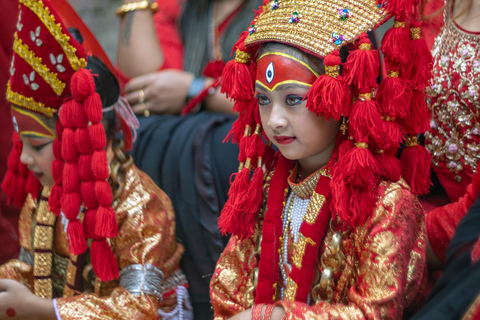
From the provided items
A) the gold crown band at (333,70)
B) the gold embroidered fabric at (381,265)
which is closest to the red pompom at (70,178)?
the gold embroidered fabric at (381,265)

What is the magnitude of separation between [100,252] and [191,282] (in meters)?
0.47

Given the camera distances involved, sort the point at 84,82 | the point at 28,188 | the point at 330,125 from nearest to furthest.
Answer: the point at 330,125 → the point at 84,82 → the point at 28,188

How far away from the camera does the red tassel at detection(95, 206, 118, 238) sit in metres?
1.71

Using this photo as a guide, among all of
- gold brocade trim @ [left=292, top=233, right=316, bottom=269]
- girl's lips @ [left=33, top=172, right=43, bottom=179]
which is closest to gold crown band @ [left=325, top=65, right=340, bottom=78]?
gold brocade trim @ [left=292, top=233, right=316, bottom=269]

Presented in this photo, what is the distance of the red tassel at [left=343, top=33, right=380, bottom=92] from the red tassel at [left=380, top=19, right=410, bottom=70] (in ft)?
0.10

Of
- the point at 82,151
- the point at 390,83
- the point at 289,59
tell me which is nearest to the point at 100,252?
the point at 82,151

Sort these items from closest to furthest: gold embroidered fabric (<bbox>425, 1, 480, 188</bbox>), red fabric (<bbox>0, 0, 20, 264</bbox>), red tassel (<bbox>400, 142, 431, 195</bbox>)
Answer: red tassel (<bbox>400, 142, 431, 195</bbox>) < gold embroidered fabric (<bbox>425, 1, 480, 188</bbox>) < red fabric (<bbox>0, 0, 20, 264</bbox>)

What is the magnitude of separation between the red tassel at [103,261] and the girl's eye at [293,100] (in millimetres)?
718

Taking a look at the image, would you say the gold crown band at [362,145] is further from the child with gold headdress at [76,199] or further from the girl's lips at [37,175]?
the girl's lips at [37,175]

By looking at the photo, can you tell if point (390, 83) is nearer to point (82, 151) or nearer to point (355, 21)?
point (355, 21)

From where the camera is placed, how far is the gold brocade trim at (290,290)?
1.50 metres

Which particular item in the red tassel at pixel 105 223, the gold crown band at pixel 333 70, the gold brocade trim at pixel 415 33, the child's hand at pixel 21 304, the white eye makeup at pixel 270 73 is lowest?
the child's hand at pixel 21 304

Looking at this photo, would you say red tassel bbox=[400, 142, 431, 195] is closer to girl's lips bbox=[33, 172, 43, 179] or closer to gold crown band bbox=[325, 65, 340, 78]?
gold crown band bbox=[325, 65, 340, 78]

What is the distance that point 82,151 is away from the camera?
1.72 m
